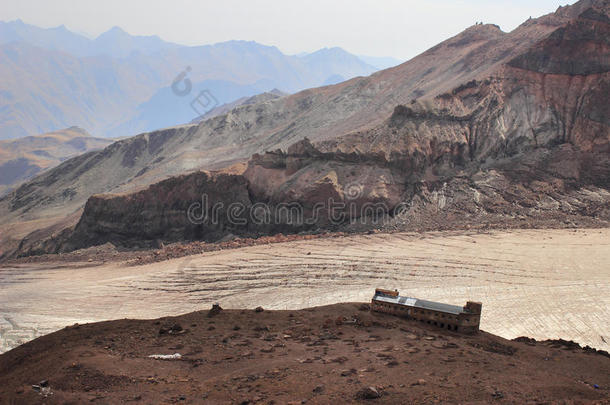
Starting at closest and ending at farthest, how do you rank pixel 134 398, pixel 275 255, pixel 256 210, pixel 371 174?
pixel 134 398 < pixel 275 255 < pixel 371 174 < pixel 256 210

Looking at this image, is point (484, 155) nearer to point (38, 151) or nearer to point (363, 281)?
point (363, 281)

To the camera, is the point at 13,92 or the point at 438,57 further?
the point at 13,92

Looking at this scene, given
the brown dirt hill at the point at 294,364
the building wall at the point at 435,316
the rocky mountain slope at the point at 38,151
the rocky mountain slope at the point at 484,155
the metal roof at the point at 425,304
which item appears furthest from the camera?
the rocky mountain slope at the point at 38,151

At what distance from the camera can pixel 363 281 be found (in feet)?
92.7

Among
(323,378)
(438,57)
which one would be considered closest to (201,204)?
(323,378)

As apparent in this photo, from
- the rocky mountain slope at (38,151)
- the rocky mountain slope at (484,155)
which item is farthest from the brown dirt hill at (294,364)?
the rocky mountain slope at (38,151)

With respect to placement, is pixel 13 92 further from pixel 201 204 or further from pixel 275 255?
pixel 275 255

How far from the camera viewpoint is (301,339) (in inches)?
595

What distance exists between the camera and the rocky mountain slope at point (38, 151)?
124000 mm

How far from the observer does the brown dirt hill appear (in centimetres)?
1091

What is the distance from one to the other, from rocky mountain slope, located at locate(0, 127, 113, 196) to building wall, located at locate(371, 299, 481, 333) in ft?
369

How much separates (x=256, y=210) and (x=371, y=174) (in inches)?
378

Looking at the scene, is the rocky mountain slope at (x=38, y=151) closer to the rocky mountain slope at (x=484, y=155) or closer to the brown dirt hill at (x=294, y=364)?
the rocky mountain slope at (x=484, y=155)

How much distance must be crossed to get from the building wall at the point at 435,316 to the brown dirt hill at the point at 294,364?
0.32 m
